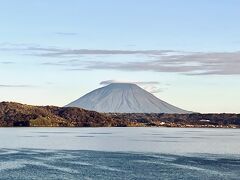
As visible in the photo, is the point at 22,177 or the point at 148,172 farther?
the point at 148,172

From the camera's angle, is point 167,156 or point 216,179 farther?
point 167,156

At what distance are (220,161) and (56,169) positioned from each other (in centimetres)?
3796

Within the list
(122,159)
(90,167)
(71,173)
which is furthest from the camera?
(122,159)

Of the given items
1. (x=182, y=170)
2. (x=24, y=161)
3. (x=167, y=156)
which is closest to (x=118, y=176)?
(x=182, y=170)

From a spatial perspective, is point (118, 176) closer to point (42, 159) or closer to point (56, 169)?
point (56, 169)

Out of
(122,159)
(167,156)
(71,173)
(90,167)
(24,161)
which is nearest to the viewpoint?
(71,173)

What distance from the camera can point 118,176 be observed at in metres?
86.5

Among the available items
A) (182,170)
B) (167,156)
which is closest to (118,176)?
(182,170)

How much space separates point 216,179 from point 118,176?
16.5 metres

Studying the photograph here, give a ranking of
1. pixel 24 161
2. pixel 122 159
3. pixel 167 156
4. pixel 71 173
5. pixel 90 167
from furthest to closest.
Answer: pixel 167 156
pixel 122 159
pixel 24 161
pixel 90 167
pixel 71 173

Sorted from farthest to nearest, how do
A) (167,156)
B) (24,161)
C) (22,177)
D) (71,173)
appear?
1. (167,156)
2. (24,161)
3. (71,173)
4. (22,177)

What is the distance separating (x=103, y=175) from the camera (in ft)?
288

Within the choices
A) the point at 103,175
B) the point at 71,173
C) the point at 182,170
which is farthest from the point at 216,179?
the point at 71,173

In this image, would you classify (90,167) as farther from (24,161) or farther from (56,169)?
(24,161)
